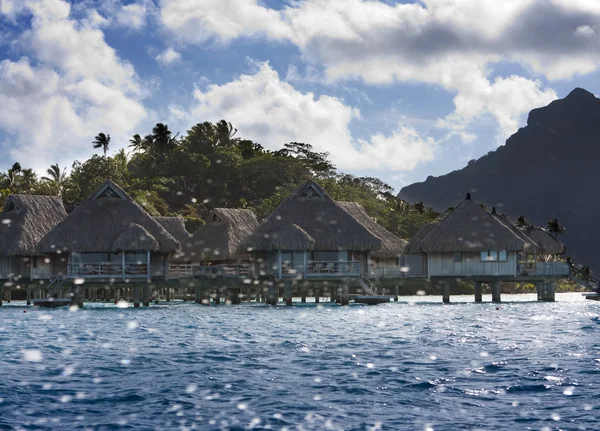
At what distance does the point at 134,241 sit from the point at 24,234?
22.8ft

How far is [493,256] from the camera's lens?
4534 centimetres

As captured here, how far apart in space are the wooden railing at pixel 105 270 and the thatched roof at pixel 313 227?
531 centimetres

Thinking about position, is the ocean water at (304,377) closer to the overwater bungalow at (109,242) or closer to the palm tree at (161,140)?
the overwater bungalow at (109,242)

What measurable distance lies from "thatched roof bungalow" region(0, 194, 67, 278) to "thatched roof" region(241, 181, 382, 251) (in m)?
11.0

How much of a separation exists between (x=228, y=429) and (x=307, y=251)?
30.5 meters

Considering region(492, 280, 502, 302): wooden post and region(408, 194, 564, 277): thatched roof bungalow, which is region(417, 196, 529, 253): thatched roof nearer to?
region(408, 194, 564, 277): thatched roof bungalow

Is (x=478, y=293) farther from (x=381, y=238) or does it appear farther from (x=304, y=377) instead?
(x=304, y=377)

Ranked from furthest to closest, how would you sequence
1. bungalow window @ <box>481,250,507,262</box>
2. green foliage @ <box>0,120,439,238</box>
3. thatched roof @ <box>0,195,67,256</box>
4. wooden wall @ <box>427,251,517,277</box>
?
green foliage @ <box>0,120,439,238</box> < bungalow window @ <box>481,250,507,262</box> < wooden wall @ <box>427,251,517,277</box> < thatched roof @ <box>0,195,67,256</box>

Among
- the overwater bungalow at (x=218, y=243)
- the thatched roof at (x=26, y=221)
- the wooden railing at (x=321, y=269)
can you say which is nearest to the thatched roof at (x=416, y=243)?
the wooden railing at (x=321, y=269)

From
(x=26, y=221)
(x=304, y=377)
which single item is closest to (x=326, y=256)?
(x=26, y=221)

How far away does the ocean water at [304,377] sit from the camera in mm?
11891

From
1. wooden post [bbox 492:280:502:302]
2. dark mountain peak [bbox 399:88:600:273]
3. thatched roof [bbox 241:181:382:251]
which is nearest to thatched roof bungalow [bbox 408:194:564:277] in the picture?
wooden post [bbox 492:280:502:302]

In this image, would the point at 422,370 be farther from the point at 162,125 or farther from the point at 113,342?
the point at 162,125

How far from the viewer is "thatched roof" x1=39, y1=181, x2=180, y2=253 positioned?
41094 mm
